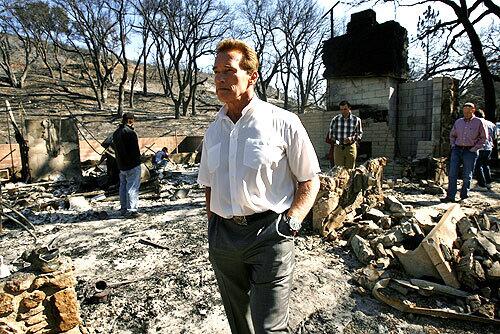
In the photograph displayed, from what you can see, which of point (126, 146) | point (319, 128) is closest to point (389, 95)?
point (319, 128)

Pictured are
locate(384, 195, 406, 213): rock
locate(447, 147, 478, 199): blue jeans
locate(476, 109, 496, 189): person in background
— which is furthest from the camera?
locate(476, 109, 496, 189): person in background

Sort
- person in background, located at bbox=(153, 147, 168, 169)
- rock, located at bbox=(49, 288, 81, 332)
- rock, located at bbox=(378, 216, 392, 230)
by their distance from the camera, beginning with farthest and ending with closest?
person in background, located at bbox=(153, 147, 168, 169) < rock, located at bbox=(378, 216, 392, 230) < rock, located at bbox=(49, 288, 81, 332)

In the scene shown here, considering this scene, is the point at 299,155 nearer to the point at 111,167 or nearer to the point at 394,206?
the point at 394,206

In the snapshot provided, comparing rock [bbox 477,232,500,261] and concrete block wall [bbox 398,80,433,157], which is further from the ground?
concrete block wall [bbox 398,80,433,157]

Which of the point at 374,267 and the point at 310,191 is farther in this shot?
the point at 374,267

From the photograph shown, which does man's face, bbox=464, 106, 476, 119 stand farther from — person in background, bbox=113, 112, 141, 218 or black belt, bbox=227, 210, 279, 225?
person in background, bbox=113, 112, 141, 218

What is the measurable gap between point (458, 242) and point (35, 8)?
31.5 meters

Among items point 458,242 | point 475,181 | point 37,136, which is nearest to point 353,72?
point 475,181

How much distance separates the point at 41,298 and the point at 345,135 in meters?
5.59

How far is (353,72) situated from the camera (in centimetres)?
1109

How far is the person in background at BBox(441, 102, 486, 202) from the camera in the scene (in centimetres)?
596

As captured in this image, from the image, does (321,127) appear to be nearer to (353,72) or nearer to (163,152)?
(353,72)

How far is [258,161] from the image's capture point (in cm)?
165

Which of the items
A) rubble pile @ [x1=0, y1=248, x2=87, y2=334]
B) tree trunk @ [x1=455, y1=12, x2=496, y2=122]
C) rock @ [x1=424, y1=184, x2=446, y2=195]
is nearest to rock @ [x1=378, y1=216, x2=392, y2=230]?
rock @ [x1=424, y1=184, x2=446, y2=195]
